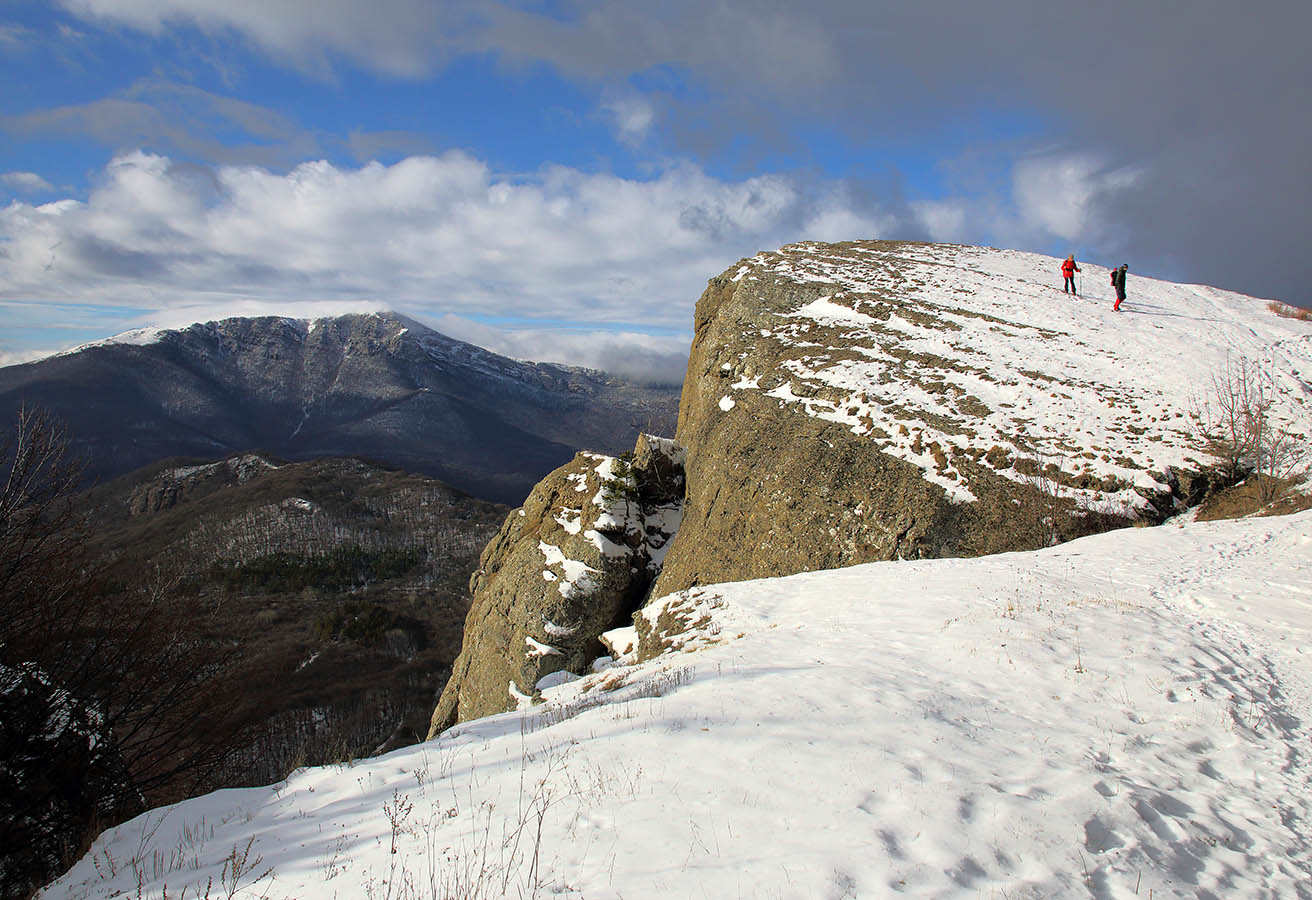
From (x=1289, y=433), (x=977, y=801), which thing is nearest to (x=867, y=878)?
(x=977, y=801)

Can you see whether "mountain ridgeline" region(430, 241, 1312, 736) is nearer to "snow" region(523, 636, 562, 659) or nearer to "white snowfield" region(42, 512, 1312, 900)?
"snow" region(523, 636, 562, 659)

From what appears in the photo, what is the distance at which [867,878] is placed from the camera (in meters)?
4.06

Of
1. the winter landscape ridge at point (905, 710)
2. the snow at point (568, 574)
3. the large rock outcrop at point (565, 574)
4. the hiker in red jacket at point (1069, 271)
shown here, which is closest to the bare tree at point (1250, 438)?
the winter landscape ridge at point (905, 710)

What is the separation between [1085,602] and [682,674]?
7.58 meters

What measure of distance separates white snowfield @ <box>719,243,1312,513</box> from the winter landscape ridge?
0.55 feet

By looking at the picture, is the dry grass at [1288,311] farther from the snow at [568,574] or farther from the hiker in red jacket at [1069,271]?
the snow at [568,574]

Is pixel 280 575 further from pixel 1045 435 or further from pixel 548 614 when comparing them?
pixel 1045 435

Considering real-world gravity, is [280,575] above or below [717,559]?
below

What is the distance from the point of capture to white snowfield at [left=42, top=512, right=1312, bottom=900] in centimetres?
434

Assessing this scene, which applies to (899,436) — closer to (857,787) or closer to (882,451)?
(882,451)

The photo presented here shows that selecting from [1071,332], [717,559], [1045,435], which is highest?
[1071,332]

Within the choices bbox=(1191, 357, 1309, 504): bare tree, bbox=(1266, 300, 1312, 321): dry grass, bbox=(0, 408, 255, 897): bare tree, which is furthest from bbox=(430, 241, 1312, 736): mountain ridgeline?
bbox=(0, 408, 255, 897): bare tree

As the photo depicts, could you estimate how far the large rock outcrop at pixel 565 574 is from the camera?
830 inches

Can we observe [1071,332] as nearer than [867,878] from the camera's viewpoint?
No
